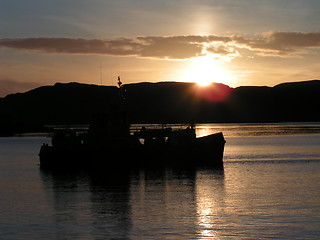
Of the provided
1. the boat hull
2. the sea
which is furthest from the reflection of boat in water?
the sea

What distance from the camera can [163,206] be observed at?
34.7m

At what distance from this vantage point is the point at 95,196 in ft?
133

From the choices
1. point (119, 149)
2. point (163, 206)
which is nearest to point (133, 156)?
point (119, 149)

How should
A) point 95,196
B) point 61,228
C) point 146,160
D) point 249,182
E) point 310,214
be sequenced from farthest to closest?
point 146,160, point 249,182, point 95,196, point 310,214, point 61,228

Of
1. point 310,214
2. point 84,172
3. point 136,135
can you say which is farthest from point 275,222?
point 136,135

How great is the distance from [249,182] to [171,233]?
2288 cm

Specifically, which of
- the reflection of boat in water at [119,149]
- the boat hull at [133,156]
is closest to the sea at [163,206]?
the boat hull at [133,156]

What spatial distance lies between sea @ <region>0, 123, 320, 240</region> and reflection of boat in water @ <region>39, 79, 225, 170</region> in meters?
8.17

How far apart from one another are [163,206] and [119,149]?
3128 cm

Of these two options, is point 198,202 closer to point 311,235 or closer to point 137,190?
point 137,190

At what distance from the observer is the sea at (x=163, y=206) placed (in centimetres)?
2700

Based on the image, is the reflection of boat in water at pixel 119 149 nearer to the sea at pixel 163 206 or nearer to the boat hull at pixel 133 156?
the boat hull at pixel 133 156

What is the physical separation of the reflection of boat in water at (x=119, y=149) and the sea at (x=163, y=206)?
8.17 m

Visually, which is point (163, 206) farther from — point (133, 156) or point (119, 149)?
point (133, 156)
